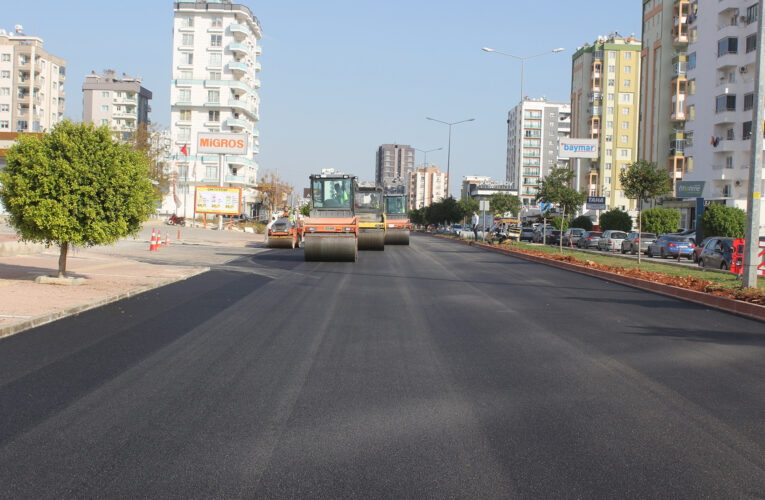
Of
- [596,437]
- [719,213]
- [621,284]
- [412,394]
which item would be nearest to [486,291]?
[621,284]

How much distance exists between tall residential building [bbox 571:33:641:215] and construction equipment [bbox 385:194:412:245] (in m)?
57.8

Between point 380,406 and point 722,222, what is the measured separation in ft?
138

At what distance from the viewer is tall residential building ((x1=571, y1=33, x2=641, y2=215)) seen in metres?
94.6

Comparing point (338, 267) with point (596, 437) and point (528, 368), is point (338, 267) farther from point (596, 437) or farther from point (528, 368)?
point (596, 437)

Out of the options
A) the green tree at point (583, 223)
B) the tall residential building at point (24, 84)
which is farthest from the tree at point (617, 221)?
the tall residential building at point (24, 84)

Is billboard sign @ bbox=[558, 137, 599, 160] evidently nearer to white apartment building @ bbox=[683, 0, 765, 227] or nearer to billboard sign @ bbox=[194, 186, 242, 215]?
white apartment building @ bbox=[683, 0, 765, 227]

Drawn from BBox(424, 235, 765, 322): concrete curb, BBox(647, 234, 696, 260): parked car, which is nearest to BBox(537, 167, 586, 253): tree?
BBox(647, 234, 696, 260): parked car

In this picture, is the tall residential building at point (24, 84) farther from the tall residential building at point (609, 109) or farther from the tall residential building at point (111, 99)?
the tall residential building at point (609, 109)

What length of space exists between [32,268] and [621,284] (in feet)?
50.5

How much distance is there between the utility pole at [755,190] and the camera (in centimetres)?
1468

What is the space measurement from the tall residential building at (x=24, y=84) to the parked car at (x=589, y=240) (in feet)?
222

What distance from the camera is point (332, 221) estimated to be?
25.0 metres

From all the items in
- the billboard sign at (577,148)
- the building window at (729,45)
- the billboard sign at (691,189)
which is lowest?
→ the billboard sign at (691,189)

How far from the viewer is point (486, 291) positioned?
16094 mm
